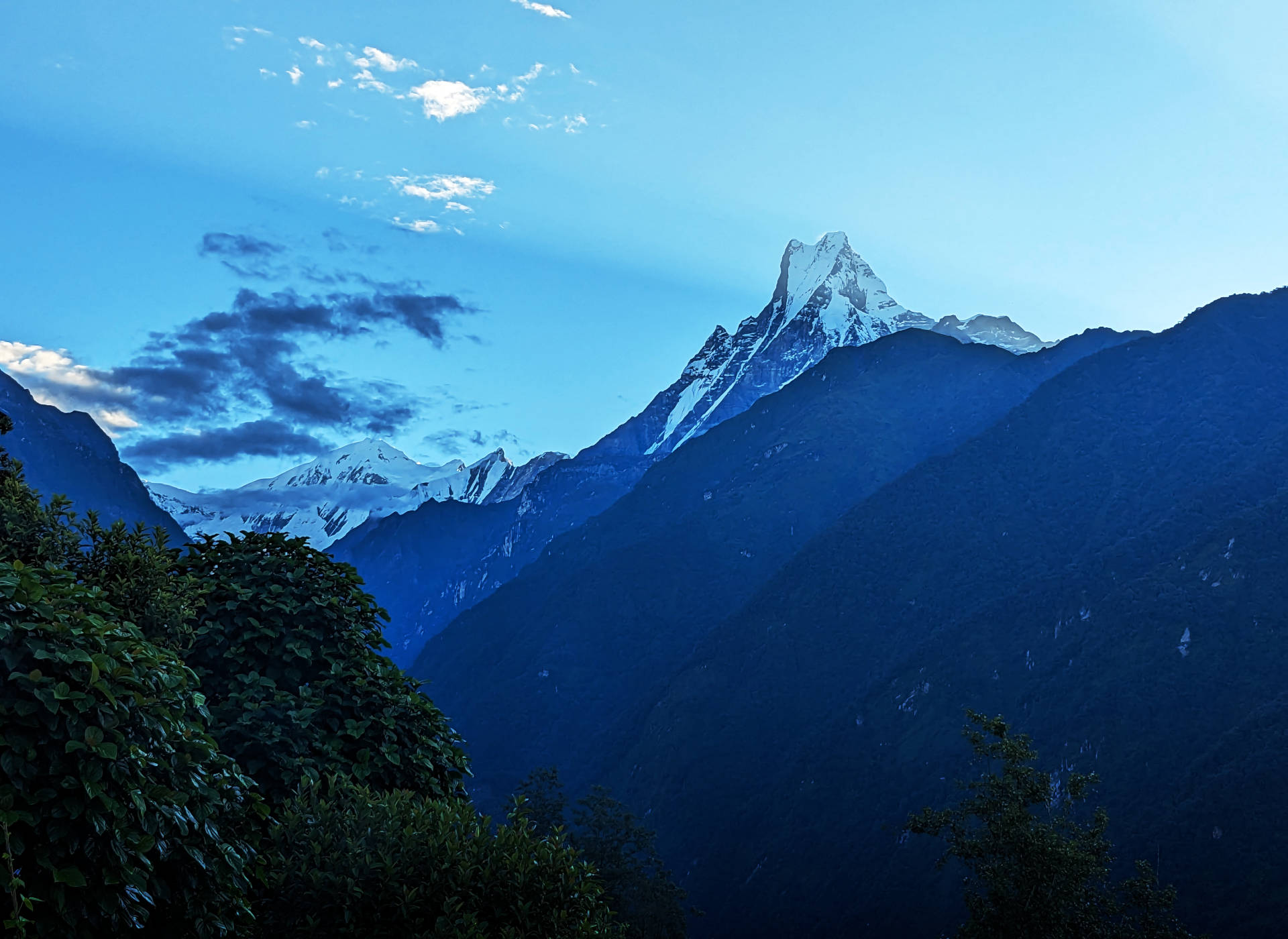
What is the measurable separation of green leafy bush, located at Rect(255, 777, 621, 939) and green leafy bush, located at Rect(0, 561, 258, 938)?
3.73 ft

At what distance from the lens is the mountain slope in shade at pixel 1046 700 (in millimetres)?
111812

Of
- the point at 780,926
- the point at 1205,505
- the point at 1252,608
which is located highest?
the point at 1205,505

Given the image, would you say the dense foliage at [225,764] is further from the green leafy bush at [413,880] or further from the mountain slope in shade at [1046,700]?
the mountain slope in shade at [1046,700]

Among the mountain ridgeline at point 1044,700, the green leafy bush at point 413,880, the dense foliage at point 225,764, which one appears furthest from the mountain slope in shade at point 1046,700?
the green leafy bush at point 413,880

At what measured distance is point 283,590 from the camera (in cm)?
1553

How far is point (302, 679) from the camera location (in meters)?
15.1

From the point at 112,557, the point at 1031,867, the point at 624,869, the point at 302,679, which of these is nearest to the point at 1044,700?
the point at 624,869

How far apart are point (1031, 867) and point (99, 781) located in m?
31.3

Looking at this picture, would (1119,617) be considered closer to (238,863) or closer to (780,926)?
(780,926)

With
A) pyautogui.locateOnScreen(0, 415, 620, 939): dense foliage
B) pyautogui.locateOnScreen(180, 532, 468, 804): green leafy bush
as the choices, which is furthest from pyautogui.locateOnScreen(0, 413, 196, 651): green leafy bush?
pyautogui.locateOnScreen(180, 532, 468, 804): green leafy bush

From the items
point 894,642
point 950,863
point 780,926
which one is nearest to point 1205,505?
point 894,642

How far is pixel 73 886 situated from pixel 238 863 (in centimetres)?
180

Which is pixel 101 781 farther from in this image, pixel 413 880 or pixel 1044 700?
pixel 1044 700

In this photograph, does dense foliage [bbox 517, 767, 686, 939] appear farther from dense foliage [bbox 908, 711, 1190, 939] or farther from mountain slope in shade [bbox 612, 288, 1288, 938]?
dense foliage [bbox 908, 711, 1190, 939]
